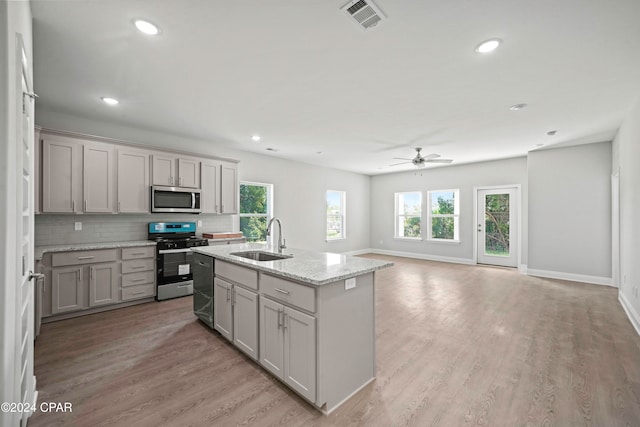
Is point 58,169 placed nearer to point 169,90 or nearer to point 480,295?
point 169,90

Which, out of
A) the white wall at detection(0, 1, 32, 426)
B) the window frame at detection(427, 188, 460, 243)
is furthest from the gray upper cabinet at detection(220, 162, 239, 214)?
the window frame at detection(427, 188, 460, 243)

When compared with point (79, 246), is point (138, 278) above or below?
below

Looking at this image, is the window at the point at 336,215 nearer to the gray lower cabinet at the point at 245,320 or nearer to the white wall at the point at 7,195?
the gray lower cabinet at the point at 245,320

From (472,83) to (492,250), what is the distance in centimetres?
547

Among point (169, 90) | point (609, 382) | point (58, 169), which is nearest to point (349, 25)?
point (169, 90)

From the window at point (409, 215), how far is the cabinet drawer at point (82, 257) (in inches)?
287

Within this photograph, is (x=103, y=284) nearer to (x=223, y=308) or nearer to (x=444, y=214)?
(x=223, y=308)

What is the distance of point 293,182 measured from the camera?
687cm

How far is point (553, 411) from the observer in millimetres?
1869

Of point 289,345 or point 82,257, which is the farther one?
point 82,257

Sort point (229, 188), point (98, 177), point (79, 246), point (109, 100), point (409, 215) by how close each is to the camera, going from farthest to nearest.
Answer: point (409, 215)
point (229, 188)
point (98, 177)
point (79, 246)
point (109, 100)

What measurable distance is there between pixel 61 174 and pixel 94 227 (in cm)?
86

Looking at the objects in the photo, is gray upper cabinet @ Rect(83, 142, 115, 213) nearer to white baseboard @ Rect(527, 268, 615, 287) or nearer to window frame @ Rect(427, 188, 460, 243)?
window frame @ Rect(427, 188, 460, 243)

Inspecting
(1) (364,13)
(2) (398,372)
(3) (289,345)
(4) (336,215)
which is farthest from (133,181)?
(4) (336,215)
